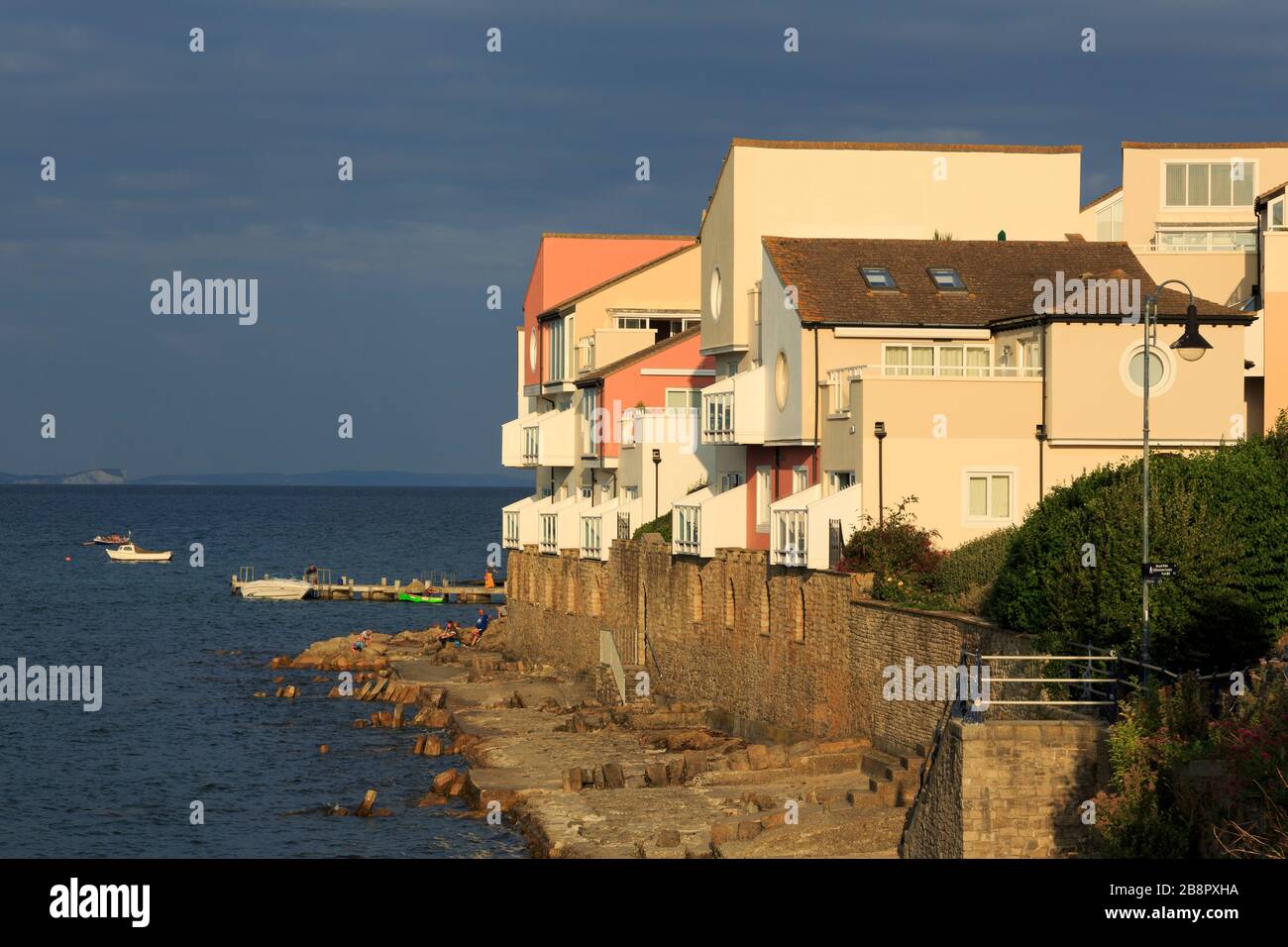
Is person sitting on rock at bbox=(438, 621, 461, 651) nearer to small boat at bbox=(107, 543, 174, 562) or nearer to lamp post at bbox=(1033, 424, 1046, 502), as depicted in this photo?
lamp post at bbox=(1033, 424, 1046, 502)

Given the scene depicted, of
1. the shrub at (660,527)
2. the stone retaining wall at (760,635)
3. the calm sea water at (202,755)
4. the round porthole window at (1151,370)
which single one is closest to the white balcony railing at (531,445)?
the stone retaining wall at (760,635)

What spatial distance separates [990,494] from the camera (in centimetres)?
4278

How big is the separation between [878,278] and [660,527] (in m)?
12.9

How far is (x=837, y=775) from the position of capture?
1538 inches

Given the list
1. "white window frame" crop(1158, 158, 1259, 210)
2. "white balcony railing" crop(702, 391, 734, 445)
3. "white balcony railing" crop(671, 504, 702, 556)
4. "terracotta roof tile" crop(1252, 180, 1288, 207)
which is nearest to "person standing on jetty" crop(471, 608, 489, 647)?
"white balcony railing" crop(671, 504, 702, 556)

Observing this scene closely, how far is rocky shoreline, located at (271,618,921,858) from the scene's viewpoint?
1363 inches

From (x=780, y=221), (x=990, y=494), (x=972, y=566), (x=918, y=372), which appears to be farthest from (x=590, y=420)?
(x=972, y=566)

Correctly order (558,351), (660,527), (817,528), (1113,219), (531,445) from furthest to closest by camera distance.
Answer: (531,445), (558,351), (1113,219), (660,527), (817,528)

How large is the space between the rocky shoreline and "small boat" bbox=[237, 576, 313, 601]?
5869 cm

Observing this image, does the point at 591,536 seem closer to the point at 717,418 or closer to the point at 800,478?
the point at 717,418
